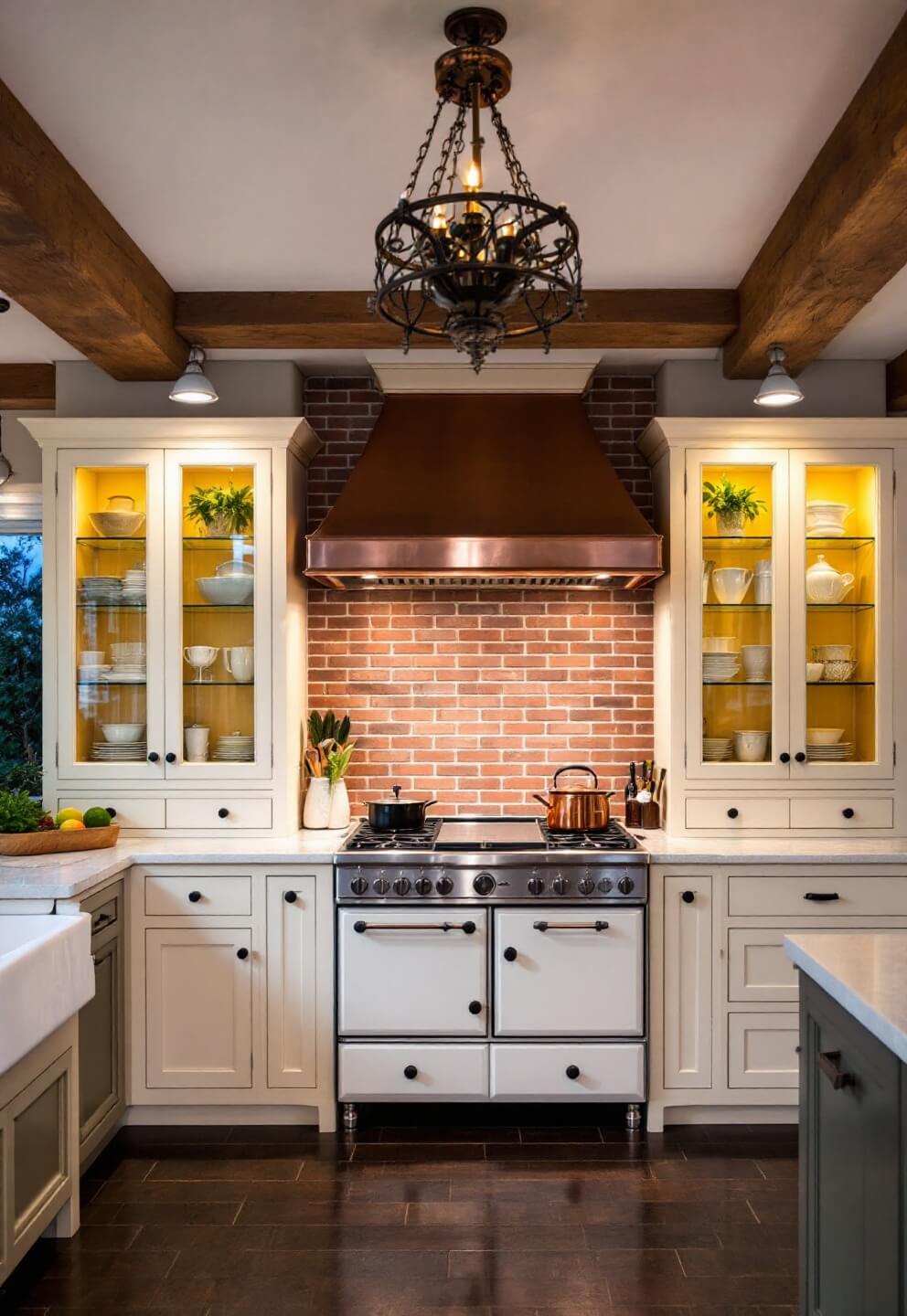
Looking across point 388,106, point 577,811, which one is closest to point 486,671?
point 577,811

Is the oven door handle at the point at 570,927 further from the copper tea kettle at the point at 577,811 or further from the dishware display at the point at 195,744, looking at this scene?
the dishware display at the point at 195,744

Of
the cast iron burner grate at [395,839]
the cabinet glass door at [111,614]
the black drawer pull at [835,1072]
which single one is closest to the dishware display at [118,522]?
the cabinet glass door at [111,614]

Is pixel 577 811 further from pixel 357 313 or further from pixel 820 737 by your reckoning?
pixel 357 313

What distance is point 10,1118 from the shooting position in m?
2.53

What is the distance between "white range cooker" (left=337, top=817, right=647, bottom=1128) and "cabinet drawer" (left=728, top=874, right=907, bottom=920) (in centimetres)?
37

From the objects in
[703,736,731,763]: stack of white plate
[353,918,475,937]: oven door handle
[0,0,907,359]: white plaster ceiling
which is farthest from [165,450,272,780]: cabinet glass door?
[703,736,731,763]: stack of white plate

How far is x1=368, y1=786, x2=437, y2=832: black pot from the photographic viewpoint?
402 cm

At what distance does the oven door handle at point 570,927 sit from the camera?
367cm

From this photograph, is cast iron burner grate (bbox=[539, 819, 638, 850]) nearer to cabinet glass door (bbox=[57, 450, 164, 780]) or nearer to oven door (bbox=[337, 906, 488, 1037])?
oven door (bbox=[337, 906, 488, 1037])

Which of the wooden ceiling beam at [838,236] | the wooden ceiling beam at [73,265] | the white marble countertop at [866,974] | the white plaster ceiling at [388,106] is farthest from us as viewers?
the wooden ceiling beam at [73,265]

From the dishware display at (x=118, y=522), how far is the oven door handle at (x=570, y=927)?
215 centimetres

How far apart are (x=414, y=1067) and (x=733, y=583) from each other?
7.12ft

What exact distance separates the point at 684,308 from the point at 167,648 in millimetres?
2294

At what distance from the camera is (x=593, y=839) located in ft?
12.9
